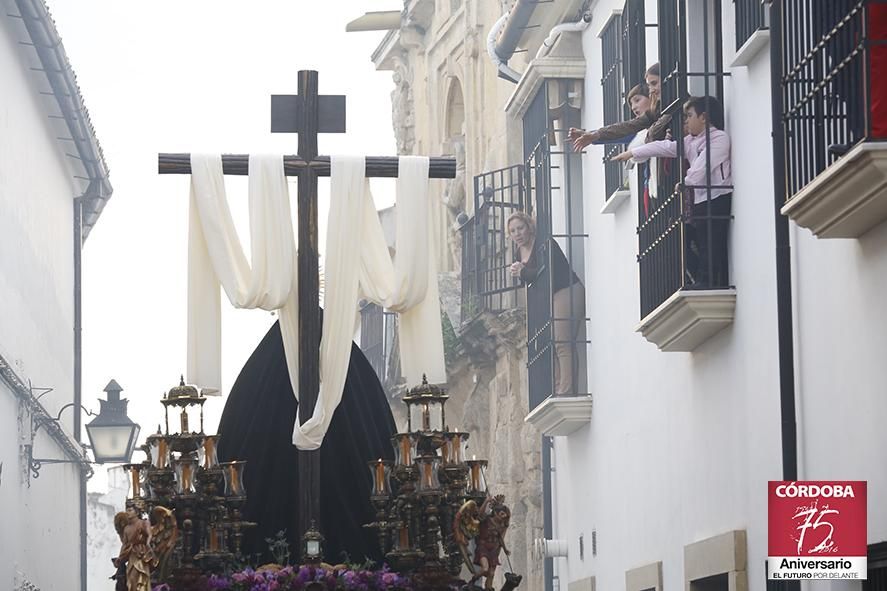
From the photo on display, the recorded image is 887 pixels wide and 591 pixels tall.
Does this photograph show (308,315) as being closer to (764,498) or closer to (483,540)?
(483,540)

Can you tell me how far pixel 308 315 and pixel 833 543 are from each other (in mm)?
3258

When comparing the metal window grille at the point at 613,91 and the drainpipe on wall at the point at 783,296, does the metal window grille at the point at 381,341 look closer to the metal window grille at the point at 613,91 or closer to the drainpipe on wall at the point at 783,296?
the metal window grille at the point at 613,91

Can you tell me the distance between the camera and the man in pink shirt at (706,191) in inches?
472

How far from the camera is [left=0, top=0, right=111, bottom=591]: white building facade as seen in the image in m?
20.8

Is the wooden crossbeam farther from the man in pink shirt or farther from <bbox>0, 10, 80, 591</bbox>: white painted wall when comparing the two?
<bbox>0, 10, 80, 591</bbox>: white painted wall

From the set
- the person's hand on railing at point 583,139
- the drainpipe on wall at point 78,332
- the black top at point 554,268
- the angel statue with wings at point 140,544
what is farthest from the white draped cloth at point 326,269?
the drainpipe on wall at point 78,332

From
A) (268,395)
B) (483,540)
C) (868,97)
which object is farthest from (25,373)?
(868,97)

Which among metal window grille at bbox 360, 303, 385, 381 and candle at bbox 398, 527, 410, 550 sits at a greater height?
metal window grille at bbox 360, 303, 385, 381

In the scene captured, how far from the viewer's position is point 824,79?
9141 mm

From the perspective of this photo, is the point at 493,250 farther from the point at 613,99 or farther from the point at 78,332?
the point at 78,332

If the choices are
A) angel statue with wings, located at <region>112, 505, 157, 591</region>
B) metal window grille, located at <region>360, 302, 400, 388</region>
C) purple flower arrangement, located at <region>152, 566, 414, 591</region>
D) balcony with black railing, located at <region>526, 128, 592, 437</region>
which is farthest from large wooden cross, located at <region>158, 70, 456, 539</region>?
metal window grille, located at <region>360, 302, 400, 388</region>

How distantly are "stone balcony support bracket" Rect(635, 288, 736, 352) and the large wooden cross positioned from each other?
2.01 metres

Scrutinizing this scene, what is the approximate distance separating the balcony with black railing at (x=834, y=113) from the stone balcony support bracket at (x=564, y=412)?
6535 millimetres

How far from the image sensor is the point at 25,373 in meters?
22.4
